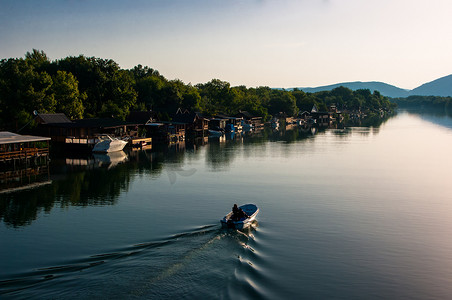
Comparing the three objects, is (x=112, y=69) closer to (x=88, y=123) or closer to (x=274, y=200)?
(x=88, y=123)

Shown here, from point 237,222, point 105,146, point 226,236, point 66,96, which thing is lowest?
point 226,236

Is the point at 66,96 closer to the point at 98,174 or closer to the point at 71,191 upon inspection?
the point at 98,174

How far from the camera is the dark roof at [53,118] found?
6850 centimetres

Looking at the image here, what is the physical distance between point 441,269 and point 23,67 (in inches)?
3084

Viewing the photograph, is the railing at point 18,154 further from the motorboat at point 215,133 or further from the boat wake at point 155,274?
the motorboat at point 215,133

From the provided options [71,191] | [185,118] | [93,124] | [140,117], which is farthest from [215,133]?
[71,191]

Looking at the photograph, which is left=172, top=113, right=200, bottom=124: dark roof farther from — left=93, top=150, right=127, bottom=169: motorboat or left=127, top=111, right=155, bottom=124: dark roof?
left=93, top=150, right=127, bottom=169: motorboat

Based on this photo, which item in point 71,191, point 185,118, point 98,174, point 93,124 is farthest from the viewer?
point 185,118

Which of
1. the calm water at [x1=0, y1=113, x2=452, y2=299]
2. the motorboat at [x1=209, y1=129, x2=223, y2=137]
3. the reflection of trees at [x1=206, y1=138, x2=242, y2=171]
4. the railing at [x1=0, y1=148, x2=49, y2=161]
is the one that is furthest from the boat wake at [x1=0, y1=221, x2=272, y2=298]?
the motorboat at [x1=209, y1=129, x2=223, y2=137]

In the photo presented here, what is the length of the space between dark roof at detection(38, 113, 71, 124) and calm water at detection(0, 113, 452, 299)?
22547mm

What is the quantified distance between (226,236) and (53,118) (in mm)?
57022

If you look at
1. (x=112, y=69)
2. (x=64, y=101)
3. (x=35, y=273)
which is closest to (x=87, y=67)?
(x=112, y=69)

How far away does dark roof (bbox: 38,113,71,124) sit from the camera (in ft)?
225

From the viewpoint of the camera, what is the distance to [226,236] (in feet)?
82.6
